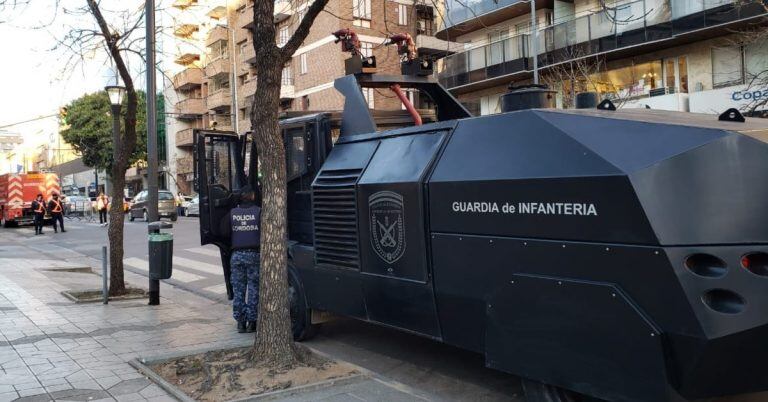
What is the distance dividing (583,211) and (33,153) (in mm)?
108739

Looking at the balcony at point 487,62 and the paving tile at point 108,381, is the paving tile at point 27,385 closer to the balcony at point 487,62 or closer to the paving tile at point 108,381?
the paving tile at point 108,381

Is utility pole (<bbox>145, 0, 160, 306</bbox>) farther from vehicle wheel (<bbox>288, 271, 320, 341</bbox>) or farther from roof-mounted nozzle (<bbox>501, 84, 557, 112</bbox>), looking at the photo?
roof-mounted nozzle (<bbox>501, 84, 557, 112</bbox>)

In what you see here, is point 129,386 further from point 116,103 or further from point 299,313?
point 116,103

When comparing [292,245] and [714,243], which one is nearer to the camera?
[714,243]

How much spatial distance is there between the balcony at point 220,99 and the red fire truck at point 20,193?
2078 cm

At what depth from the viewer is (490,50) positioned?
28.3 metres

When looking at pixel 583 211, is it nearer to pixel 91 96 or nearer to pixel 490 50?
pixel 490 50

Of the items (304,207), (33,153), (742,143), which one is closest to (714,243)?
(742,143)

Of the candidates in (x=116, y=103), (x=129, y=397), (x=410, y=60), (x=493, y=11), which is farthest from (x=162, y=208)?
(x=129, y=397)

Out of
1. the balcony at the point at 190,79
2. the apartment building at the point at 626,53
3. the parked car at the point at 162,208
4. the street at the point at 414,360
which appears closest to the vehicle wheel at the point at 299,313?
the street at the point at 414,360

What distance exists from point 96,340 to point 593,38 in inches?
845

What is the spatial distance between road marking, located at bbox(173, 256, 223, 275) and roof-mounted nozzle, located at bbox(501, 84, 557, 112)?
31.8ft

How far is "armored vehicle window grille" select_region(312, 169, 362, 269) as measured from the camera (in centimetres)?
589

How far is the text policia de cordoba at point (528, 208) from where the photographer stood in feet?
12.3
